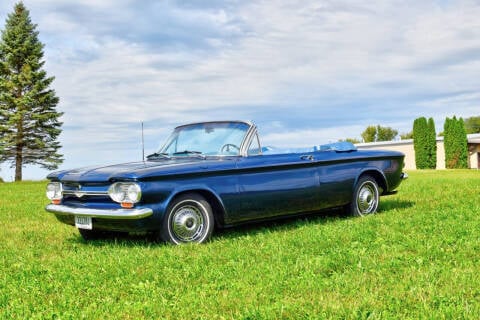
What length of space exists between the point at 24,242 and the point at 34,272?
2313 millimetres

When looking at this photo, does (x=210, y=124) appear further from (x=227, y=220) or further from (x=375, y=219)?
(x=375, y=219)

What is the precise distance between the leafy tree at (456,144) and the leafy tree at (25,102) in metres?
29.7

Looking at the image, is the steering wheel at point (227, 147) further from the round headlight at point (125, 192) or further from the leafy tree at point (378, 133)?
the leafy tree at point (378, 133)

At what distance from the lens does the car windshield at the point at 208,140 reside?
7527mm

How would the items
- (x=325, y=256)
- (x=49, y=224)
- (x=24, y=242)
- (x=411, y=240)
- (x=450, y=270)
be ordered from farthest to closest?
(x=49, y=224)
(x=24, y=242)
(x=411, y=240)
(x=325, y=256)
(x=450, y=270)

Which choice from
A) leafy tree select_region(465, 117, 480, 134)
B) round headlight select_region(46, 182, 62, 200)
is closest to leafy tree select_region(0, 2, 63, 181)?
round headlight select_region(46, 182, 62, 200)

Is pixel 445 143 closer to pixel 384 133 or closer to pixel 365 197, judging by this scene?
pixel 365 197

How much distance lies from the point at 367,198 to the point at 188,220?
3549mm

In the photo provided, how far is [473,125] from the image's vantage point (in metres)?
83.4

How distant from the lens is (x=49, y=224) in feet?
31.1

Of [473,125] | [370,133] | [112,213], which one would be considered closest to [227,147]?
[112,213]

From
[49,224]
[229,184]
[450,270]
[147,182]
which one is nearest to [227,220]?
[229,184]

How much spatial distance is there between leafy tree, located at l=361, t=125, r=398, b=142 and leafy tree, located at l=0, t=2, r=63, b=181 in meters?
53.7

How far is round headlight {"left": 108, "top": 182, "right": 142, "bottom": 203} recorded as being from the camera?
625cm
